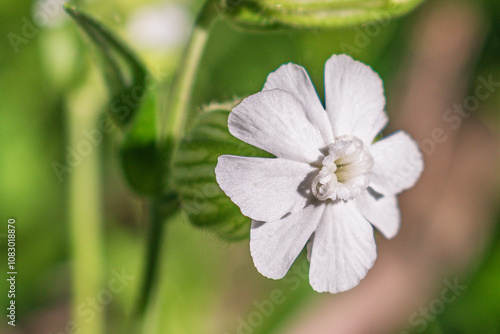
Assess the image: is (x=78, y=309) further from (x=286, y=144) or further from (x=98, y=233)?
(x=286, y=144)

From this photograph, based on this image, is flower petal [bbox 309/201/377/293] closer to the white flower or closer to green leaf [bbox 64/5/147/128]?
the white flower

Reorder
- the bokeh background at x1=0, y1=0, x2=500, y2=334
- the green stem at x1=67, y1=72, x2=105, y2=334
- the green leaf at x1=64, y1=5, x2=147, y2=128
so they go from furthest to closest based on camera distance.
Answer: the bokeh background at x1=0, y1=0, x2=500, y2=334, the green stem at x1=67, y1=72, x2=105, y2=334, the green leaf at x1=64, y1=5, x2=147, y2=128

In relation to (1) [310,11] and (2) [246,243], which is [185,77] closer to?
(1) [310,11]

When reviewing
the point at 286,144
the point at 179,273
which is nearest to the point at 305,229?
the point at 286,144

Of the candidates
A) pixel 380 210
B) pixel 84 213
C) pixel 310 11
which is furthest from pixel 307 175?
pixel 84 213

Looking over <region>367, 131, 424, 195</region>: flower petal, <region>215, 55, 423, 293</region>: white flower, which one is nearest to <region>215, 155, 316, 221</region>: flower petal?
<region>215, 55, 423, 293</region>: white flower

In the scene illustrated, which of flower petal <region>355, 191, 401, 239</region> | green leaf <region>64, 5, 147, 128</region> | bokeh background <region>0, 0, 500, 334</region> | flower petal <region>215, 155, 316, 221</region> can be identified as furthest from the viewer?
bokeh background <region>0, 0, 500, 334</region>

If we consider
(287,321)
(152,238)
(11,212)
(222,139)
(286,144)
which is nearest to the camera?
(286,144)
